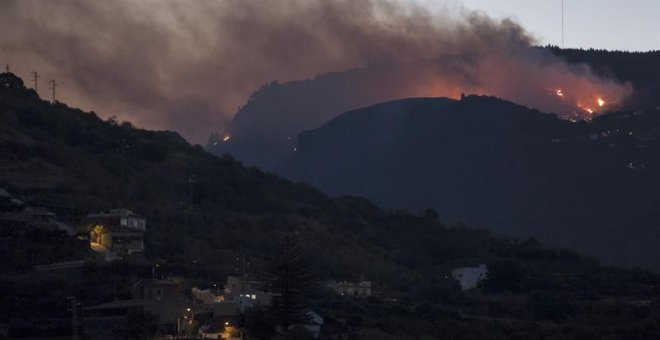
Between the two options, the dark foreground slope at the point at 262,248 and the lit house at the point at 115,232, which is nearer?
the dark foreground slope at the point at 262,248

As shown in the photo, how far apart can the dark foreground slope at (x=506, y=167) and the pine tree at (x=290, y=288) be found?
37182 millimetres

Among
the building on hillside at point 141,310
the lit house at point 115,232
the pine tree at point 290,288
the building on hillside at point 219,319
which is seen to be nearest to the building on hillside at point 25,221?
the lit house at point 115,232

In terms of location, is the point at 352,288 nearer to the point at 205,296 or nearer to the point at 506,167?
the point at 205,296

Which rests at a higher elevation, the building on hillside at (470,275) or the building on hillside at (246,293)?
the building on hillside at (470,275)

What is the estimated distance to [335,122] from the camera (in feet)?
446

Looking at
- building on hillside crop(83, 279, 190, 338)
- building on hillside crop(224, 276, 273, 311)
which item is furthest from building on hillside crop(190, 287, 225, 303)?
building on hillside crop(83, 279, 190, 338)

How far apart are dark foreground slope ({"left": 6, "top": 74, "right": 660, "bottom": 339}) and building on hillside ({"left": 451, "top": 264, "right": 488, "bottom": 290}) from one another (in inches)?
28.7

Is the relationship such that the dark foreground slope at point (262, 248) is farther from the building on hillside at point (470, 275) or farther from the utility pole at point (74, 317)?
the building on hillside at point (470, 275)

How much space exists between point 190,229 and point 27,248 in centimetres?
1654

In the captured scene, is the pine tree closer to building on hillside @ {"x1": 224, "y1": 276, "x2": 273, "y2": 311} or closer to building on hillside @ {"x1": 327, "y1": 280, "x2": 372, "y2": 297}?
building on hillside @ {"x1": 224, "y1": 276, "x2": 273, "y2": 311}

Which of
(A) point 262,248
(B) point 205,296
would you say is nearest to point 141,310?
(B) point 205,296

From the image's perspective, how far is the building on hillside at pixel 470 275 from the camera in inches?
3184

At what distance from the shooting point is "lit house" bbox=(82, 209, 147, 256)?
234ft

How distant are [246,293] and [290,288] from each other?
15.2 ft
